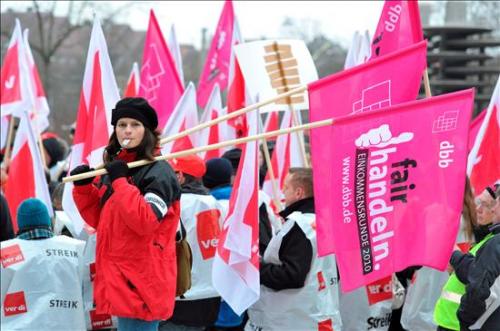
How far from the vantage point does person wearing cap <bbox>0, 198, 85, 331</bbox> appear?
5836 millimetres

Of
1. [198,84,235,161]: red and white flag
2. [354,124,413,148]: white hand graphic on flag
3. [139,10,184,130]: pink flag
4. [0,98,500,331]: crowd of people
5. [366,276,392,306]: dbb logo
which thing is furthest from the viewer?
[139,10,184,130]: pink flag

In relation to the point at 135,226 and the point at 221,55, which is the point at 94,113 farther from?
the point at 221,55

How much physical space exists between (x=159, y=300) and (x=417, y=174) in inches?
57.8

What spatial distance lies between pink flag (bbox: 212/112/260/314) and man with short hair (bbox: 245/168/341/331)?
213 mm

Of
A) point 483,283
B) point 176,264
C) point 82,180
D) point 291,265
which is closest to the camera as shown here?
point 82,180

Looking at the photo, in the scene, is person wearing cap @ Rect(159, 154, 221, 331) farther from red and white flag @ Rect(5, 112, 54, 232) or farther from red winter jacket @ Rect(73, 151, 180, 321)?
red winter jacket @ Rect(73, 151, 180, 321)

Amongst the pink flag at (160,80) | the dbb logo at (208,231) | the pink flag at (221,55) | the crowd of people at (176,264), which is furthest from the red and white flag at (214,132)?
the dbb logo at (208,231)

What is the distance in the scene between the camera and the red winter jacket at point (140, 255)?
5.00 metres

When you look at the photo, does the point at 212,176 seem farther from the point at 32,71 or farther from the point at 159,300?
the point at 32,71

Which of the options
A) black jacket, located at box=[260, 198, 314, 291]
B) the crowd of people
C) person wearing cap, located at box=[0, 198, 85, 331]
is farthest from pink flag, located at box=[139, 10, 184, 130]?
person wearing cap, located at box=[0, 198, 85, 331]

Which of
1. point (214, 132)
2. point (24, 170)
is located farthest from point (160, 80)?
point (24, 170)

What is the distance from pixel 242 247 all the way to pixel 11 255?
1420 mm

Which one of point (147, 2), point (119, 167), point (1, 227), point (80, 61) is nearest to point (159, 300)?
point (119, 167)

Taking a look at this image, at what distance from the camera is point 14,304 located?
5.88 meters
